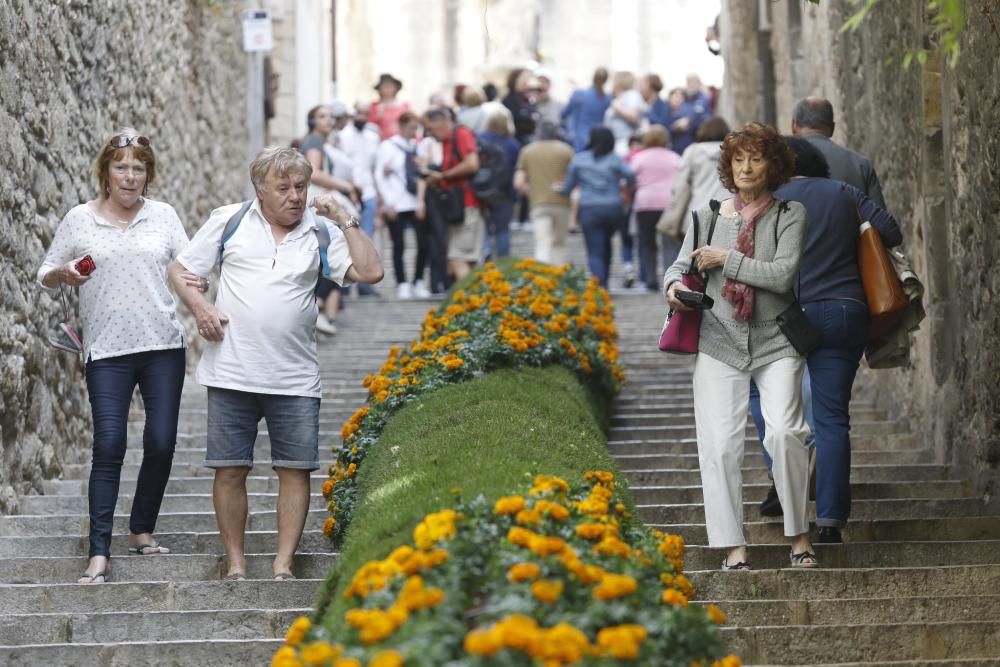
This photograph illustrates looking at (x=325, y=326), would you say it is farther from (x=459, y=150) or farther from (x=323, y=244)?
(x=323, y=244)

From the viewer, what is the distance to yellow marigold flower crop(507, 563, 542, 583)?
12.2 ft

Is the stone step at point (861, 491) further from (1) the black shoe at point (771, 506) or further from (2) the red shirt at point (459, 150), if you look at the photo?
(2) the red shirt at point (459, 150)

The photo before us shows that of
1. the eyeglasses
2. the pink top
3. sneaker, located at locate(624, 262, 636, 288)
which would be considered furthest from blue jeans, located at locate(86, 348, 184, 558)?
sneaker, located at locate(624, 262, 636, 288)

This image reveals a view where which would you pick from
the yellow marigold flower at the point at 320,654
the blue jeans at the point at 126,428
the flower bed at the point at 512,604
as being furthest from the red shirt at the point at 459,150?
the yellow marigold flower at the point at 320,654

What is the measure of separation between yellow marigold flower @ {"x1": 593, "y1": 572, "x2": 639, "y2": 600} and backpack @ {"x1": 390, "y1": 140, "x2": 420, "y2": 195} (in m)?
11.8

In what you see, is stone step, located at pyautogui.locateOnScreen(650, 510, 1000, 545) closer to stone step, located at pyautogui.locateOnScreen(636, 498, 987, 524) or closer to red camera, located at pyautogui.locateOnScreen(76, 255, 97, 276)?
stone step, located at pyautogui.locateOnScreen(636, 498, 987, 524)

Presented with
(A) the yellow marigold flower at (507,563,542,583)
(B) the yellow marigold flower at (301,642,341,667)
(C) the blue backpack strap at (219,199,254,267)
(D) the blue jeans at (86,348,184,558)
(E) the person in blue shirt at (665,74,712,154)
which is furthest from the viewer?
(E) the person in blue shirt at (665,74,712,154)

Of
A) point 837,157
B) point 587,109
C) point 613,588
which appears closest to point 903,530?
point 837,157

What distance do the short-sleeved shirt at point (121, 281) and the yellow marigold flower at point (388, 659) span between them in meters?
3.52

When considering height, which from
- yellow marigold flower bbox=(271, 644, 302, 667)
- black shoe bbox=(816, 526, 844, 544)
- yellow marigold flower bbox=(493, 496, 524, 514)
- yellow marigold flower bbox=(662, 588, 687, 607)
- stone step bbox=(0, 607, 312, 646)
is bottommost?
stone step bbox=(0, 607, 312, 646)

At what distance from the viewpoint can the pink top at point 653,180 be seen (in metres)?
15.5

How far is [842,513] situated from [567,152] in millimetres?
8903

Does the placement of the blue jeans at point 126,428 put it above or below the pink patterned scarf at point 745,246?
below

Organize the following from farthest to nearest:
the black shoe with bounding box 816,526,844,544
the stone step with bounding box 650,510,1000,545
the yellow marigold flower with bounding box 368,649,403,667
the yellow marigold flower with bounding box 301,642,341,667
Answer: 1. the stone step with bounding box 650,510,1000,545
2. the black shoe with bounding box 816,526,844,544
3. the yellow marigold flower with bounding box 301,642,341,667
4. the yellow marigold flower with bounding box 368,649,403,667
